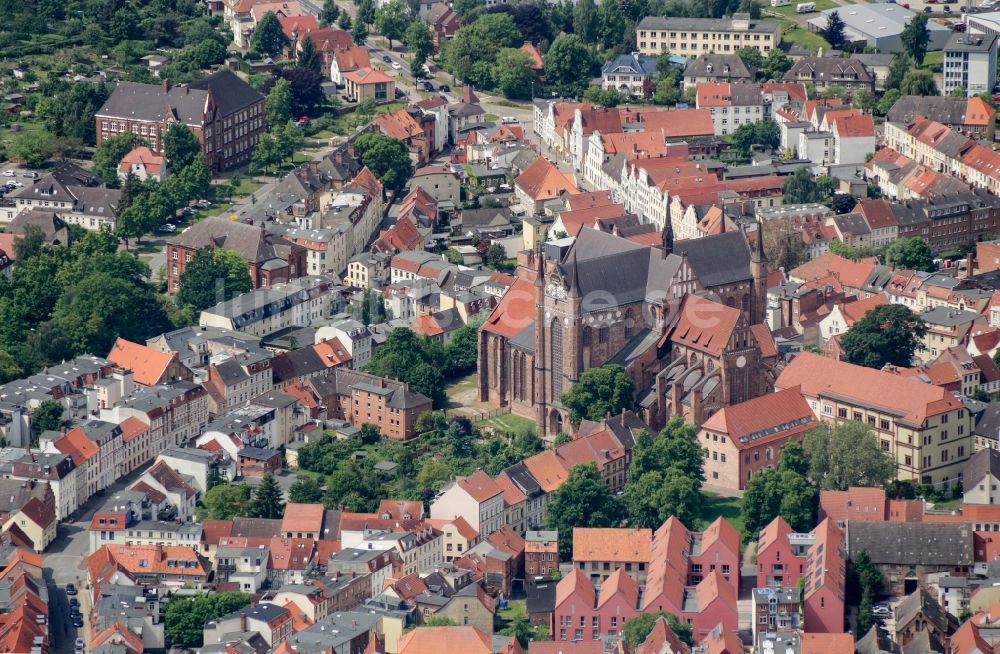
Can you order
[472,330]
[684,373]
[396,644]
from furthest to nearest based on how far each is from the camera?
1. [472,330]
2. [684,373]
3. [396,644]

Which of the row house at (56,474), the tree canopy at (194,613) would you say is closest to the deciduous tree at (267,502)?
the tree canopy at (194,613)

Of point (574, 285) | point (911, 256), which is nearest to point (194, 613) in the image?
point (574, 285)

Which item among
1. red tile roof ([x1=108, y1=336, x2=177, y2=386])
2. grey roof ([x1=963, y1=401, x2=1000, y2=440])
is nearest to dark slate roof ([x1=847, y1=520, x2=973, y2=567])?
grey roof ([x1=963, y1=401, x2=1000, y2=440])

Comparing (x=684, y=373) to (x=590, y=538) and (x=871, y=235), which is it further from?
(x=871, y=235)

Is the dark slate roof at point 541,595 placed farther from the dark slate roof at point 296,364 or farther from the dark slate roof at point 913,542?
the dark slate roof at point 296,364

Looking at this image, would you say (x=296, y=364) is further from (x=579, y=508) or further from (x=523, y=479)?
(x=579, y=508)

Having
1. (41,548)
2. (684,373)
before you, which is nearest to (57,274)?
→ (41,548)

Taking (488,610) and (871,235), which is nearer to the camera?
(488,610)
